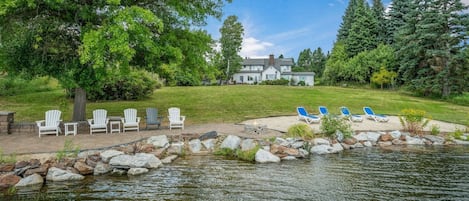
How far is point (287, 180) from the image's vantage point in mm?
7312

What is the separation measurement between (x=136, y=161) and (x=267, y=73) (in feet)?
161

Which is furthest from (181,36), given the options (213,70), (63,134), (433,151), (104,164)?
(433,151)

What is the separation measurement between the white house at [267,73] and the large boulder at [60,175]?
46.9m

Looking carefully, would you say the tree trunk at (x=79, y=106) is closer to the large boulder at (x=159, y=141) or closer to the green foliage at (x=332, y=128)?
the large boulder at (x=159, y=141)

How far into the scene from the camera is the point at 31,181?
6.99 m

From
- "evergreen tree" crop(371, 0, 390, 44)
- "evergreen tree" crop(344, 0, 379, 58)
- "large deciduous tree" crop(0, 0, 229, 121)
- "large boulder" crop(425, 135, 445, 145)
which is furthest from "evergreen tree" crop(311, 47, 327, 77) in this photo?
"large deciduous tree" crop(0, 0, 229, 121)

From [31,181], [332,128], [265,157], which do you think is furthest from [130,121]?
[332,128]

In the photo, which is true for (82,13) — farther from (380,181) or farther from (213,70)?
(380,181)

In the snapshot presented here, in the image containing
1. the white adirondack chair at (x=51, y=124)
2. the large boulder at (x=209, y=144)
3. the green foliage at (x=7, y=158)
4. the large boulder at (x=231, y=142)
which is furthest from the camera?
the white adirondack chair at (x=51, y=124)

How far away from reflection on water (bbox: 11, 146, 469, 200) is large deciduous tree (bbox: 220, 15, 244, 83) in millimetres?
39987

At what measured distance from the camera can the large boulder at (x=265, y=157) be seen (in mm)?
9047

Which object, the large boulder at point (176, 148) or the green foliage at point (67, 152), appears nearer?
the green foliage at point (67, 152)

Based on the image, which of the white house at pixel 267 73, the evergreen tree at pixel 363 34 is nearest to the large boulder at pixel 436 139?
the evergreen tree at pixel 363 34

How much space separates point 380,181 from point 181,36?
884cm
